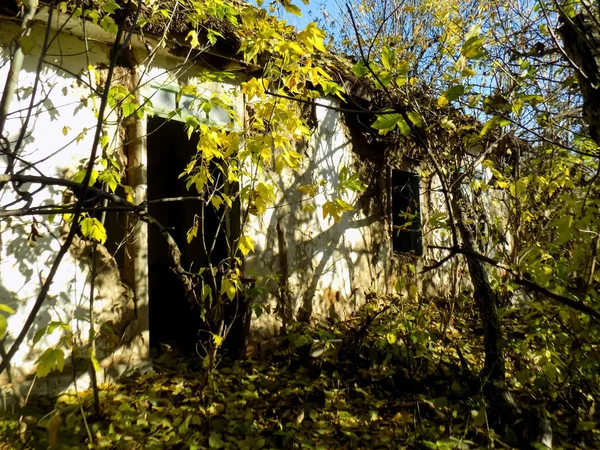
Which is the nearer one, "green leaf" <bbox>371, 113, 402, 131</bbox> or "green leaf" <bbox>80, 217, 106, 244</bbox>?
"green leaf" <bbox>371, 113, 402, 131</bbox>

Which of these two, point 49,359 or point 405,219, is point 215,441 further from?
point 405,219

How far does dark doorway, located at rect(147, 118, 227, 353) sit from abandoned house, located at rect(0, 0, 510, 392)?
0.02 m

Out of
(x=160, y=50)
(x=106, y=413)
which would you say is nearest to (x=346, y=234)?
(x=160, y=50)

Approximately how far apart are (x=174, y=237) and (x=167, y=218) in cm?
33

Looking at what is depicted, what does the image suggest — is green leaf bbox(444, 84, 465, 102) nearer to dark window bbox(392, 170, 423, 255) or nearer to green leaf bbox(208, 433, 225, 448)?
green leaf bbox(208, 433, 225, 448)

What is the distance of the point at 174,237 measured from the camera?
5.15 meters

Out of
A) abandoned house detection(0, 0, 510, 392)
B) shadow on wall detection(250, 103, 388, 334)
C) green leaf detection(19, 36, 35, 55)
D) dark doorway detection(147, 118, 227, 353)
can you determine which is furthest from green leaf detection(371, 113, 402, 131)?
dark doorway detection(147, 118, 227, 353)

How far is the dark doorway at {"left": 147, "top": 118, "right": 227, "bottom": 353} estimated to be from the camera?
14.1 feet

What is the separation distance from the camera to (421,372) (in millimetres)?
3447

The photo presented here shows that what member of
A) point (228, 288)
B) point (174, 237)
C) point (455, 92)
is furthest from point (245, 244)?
point (174, 237)

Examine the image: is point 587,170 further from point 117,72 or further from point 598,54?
point 117,72

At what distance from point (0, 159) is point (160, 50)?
56.5 inches

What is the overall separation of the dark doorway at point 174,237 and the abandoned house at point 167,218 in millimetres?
21

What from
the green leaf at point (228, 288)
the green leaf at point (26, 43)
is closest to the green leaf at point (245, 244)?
the green leaf at point (228, 288)
